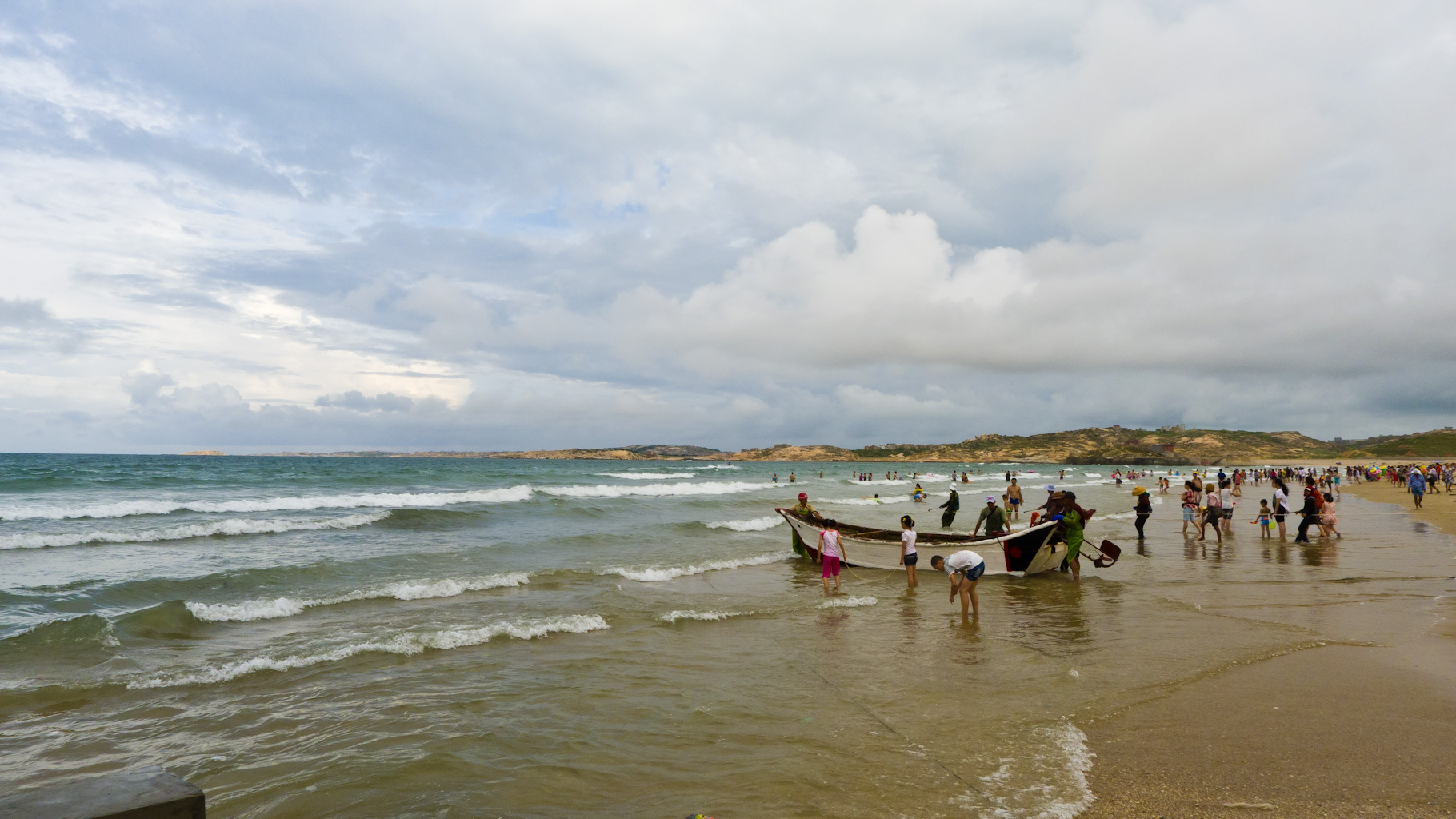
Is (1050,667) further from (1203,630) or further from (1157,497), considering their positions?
(1157,497)

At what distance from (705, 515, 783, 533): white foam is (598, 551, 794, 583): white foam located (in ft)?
22.2

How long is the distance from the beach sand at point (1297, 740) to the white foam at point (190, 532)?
24.6m

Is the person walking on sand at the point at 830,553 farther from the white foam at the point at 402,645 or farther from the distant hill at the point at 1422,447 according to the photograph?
the distant hill at the point at 1422,447

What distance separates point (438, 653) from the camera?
30.7 feet

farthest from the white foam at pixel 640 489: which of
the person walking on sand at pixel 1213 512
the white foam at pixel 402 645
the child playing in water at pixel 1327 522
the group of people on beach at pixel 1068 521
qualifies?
the child playing in water at pixel 1327 522

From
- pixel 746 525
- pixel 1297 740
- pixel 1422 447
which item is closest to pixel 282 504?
pixel 746 525

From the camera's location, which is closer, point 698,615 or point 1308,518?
point 698,615

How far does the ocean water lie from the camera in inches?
219

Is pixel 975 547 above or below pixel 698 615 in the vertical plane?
above

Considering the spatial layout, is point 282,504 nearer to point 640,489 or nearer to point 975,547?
point 640,489

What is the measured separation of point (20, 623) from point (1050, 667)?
14.8 metres

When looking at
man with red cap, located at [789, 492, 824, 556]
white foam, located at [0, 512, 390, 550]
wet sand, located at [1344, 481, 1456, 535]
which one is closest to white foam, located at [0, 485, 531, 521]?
white foam, located at [0, 512, 390, 550]

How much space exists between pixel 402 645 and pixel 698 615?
4.55 m

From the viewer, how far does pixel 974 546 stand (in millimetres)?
15625
